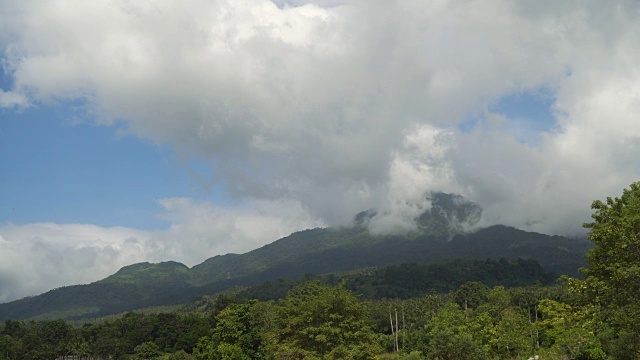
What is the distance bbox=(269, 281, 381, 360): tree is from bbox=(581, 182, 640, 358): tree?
19.3m

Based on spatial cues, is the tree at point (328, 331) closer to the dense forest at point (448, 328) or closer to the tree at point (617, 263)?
the dense forest at point (448, 328)

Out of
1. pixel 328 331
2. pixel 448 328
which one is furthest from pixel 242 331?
pixel 328 331

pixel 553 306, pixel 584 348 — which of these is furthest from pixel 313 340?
pixel 553 306

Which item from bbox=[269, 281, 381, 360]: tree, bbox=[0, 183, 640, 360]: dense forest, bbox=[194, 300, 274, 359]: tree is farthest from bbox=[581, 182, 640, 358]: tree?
bbox=[194, 300, 274, 359]: tree

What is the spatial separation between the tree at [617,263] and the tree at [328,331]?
19.3 meters

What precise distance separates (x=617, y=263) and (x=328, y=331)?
A: 22.2 metres

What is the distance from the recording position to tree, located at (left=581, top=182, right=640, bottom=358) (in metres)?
19.0

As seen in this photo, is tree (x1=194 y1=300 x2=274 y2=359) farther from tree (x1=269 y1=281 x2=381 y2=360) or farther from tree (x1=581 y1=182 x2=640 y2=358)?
tree (x1=581 y1=182 x2=640 y2=358)

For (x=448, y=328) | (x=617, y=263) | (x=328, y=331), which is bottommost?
(x=448, y=328)

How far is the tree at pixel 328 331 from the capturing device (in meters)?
35.5

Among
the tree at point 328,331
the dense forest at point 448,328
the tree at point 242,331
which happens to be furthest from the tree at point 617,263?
the tree at point 242,331

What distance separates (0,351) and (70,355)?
1675 cm

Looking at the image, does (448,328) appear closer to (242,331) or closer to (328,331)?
(328,331)

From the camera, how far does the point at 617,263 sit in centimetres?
1909
